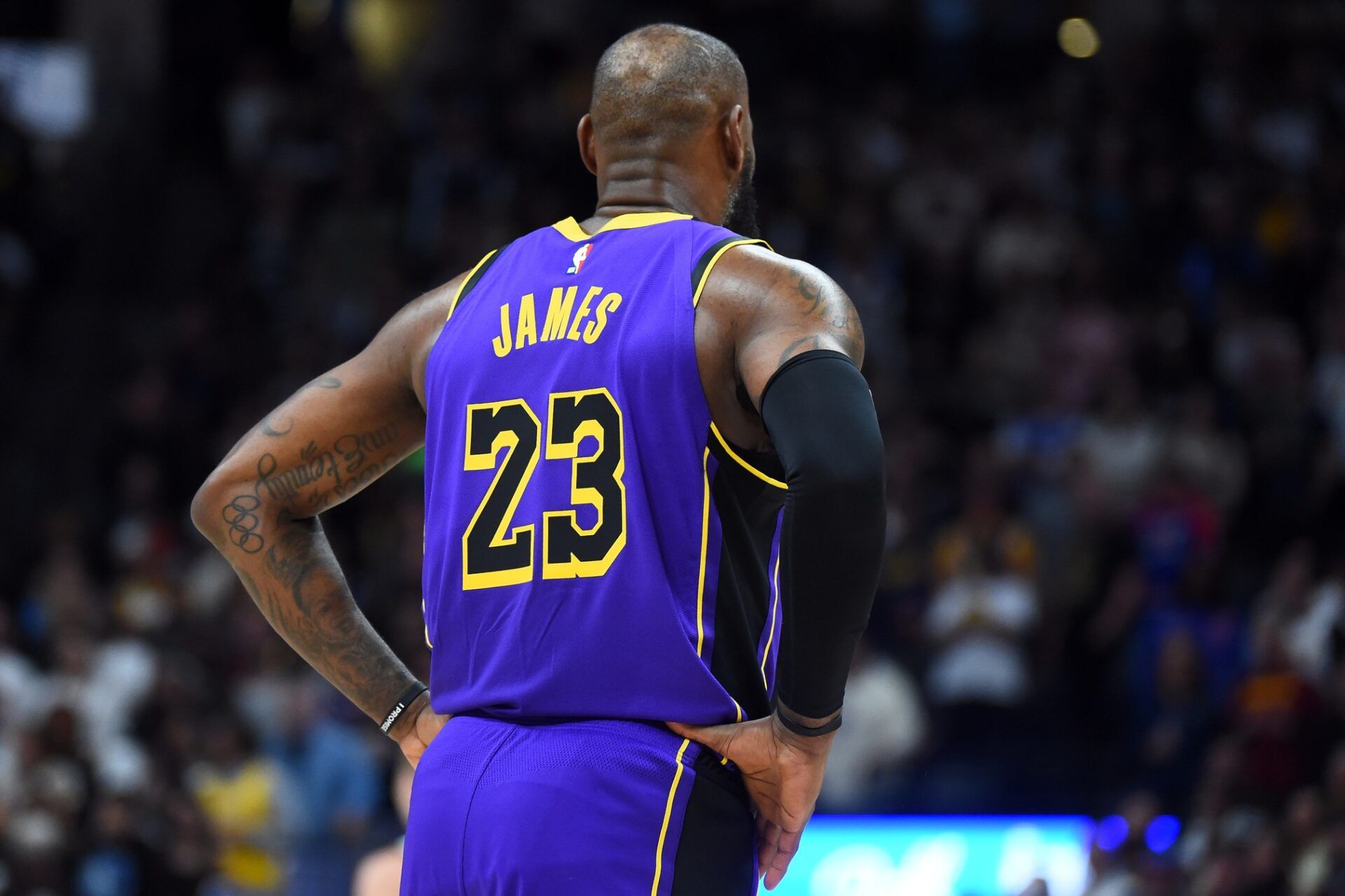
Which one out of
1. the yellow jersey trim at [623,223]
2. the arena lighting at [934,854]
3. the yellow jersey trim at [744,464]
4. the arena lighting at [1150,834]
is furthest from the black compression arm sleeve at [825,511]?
the arena lighting at [934,854]

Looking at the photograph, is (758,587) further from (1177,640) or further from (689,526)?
(1177,640)

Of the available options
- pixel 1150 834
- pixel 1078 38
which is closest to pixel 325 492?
pixel 1150 834

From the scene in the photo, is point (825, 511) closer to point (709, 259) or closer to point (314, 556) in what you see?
point (709, 259)

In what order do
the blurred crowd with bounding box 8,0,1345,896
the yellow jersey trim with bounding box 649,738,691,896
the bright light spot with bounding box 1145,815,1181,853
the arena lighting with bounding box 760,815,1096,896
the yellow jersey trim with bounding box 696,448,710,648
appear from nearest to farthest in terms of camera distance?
1. the yellow jersey trim with bounding box 649,738,691,896
2. the yellow jersey trim with bounding box 696,448,710,648
3. the bright light spot with bounding box 1145,815,1181,853
4. the arena lighting with bounding box 760,815,1096,896
5. the blurred crowd with bounding box 8,0,1345,896

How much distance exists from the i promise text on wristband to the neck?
0.96m

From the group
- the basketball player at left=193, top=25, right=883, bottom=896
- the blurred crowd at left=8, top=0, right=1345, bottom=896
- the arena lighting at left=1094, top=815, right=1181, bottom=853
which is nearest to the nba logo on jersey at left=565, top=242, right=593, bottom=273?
the basketball player at left=193, top=25, right=883, bottom=896

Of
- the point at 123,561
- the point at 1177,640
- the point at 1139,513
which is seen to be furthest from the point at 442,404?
the point at 123,561

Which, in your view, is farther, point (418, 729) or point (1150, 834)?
point (1150, 834)

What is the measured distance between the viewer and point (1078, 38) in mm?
A: 17047

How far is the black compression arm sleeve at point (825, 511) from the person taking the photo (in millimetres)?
2688

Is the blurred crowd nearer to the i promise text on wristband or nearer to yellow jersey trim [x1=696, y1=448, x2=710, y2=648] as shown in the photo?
the i promise text on wristband

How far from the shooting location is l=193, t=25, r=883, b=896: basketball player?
279 centimetres

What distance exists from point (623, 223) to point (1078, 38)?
14.8m

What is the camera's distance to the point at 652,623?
9.50 feet
